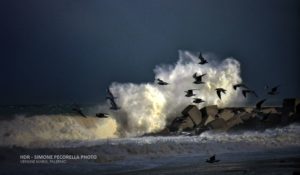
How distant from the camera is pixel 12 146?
1546 centimetres

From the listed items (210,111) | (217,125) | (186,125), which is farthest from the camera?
(210,111)

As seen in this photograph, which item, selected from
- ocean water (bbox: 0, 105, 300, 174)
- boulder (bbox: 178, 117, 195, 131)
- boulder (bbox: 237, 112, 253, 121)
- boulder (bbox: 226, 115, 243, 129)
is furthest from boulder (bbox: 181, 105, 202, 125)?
boulder (bbox: 237, 112, 253, 121)

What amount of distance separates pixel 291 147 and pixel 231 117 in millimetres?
5461

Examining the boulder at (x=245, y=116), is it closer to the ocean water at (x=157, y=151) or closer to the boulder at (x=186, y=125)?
the ocean water at (x=157, y=151)

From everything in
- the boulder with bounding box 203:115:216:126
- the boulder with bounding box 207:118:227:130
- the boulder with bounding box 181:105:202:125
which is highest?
the boulder with bounding box 181:105:202:125

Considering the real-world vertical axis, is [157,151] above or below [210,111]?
below

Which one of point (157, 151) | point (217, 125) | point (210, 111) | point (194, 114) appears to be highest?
point (210, 111)

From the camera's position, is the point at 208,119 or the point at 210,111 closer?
the point at 208,119

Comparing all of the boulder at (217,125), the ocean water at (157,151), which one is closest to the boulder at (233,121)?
the boulder at (217,125)

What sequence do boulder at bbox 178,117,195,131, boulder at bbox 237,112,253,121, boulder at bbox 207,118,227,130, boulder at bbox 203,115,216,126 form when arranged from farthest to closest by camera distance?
boulder at bbox 237,112,253,121 → boulder at bbox 178,117,195,131 → boulder at bbox 203,115,216,126 → boulder at bbox 207,118,227,130

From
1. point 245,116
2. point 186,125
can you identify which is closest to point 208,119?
point 186,125

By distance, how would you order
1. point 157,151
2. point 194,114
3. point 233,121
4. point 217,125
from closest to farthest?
point 157,151, point 217,125, point 233,121, point 194,114

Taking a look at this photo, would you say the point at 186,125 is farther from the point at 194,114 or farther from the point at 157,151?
the point at 157,151

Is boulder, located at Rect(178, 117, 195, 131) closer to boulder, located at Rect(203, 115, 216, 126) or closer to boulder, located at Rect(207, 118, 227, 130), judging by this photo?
boulder, located at Rect(203, 115, 216, 126)
